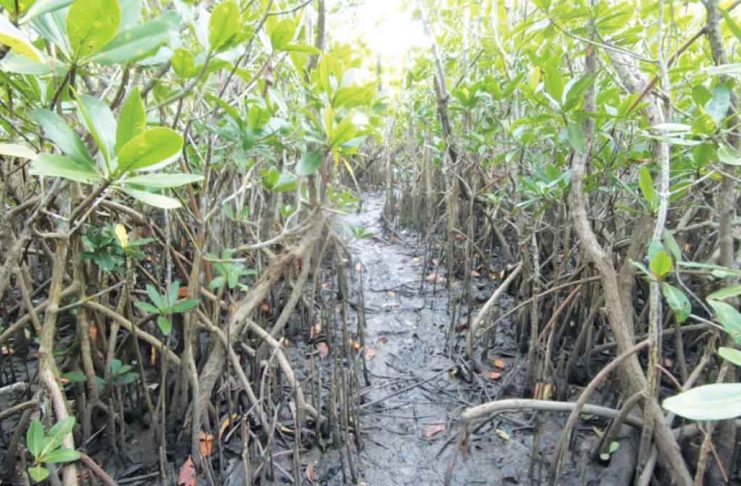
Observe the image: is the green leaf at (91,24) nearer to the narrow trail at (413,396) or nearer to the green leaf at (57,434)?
the green leaf at (57,434)

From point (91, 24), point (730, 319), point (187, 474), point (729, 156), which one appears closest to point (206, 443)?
point (187, 474)

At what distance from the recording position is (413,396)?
5.22 ft

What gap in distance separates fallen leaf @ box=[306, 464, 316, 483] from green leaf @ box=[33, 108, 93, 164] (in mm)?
998

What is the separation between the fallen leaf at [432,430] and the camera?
4.58 ft

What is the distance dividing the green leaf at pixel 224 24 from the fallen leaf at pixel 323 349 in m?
1.31

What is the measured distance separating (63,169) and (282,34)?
58cm

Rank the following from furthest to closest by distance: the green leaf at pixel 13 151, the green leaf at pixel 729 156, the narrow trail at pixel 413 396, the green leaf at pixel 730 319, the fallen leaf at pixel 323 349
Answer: the fallen leaf at pixel 323 349
the narrow trail at pixel 413 396
the green leaf at pixel 729 156
the green leaf at pixel 730 319
the green leaf at pixel 13 151

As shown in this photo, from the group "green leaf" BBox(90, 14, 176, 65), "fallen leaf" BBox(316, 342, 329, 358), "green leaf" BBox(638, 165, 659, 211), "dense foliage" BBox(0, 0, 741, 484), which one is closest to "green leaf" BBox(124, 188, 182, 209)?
"dense foliage" BBox(0, 0, 741, 484)

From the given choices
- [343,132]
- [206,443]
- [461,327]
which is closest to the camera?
[343,132]

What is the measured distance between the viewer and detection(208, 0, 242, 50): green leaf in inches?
27.5

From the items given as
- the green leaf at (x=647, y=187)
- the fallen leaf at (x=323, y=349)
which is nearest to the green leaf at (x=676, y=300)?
the green leaf at (x=647, y=187)

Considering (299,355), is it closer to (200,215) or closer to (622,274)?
(200,215)

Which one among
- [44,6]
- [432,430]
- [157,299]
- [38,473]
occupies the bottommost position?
[432,430]

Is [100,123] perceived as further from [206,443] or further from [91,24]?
[206,443]
